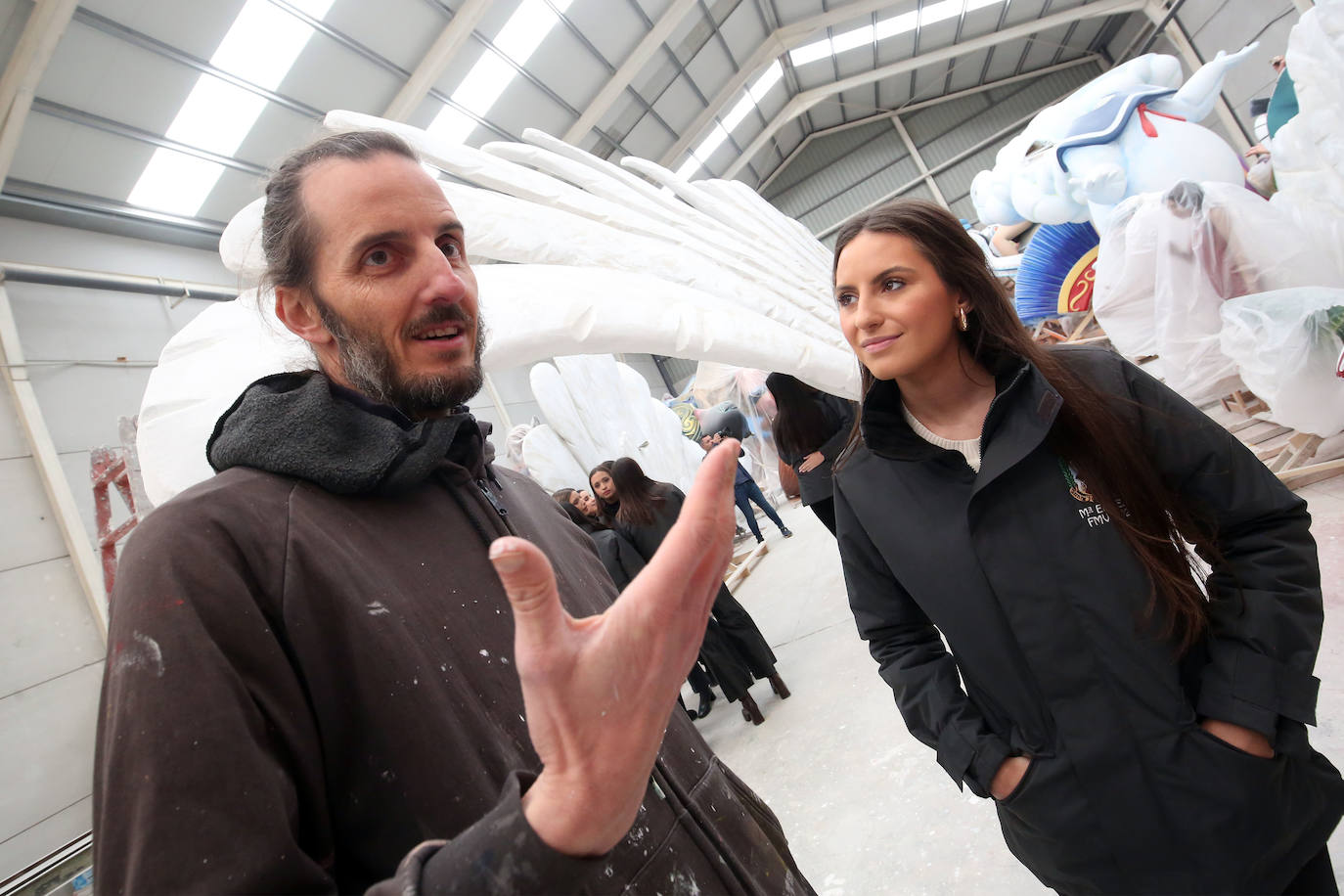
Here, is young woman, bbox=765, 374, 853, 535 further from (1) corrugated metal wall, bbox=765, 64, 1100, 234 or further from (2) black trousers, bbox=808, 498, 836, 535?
(1) corrugated metal wall, bbox=765, 64, 1100, 234

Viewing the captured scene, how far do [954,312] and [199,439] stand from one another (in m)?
1.62

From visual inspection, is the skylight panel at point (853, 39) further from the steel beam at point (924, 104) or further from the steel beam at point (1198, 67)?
the steel beam at point (1198, 67)

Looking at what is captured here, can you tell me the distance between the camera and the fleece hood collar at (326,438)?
73 centimetres

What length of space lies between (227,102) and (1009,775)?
828 cm

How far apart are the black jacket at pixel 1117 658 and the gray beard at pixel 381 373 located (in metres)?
0.80

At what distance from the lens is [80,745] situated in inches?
184

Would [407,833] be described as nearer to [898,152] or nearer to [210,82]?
[210,82]

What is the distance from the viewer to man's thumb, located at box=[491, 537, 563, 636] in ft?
1.38

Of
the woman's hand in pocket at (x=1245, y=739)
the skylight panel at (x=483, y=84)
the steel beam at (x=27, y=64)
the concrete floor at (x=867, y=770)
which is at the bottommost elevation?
→ the concrete floor at (x=867, y=770)

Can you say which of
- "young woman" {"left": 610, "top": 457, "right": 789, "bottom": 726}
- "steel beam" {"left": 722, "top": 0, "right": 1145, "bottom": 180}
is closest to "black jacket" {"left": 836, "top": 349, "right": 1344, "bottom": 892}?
"young woman" {"left": 610, "top": 457, "right": 789, "bottom": 726}

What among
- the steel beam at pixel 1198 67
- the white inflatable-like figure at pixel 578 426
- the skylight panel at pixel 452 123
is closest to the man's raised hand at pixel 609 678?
the white inflatable-like figure at pixel 578 426

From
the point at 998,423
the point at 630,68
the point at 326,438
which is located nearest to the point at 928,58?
the point at 630,68

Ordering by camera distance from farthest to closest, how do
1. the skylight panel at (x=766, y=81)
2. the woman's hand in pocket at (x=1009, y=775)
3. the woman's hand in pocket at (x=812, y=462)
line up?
1. the skylight panel at (x=766, y=81)
2. the woman's hand in pocket at (x=812, y=462)
3. the woman's hand in pocket at (x=1009, y=775)

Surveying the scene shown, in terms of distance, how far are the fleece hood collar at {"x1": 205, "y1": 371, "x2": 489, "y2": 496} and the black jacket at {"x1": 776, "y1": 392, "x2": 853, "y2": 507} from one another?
1.83 meters
